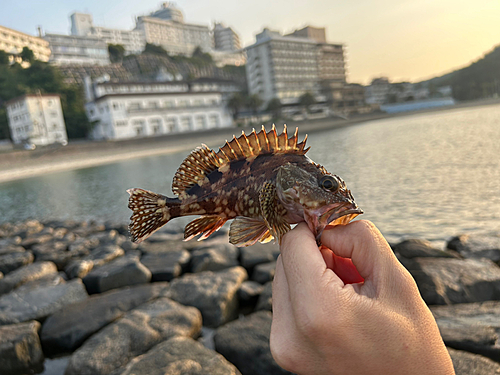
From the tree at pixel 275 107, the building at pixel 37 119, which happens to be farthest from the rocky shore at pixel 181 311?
the tree at pixel 275 107

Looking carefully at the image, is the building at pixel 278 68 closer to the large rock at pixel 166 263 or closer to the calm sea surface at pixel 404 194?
the calm sea surface at pixel 404 194

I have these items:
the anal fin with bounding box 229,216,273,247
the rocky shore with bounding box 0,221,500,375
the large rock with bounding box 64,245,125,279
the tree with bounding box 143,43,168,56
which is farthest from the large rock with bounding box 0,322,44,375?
the tree with bounding box 143,43,168,56

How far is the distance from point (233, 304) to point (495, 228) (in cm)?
928

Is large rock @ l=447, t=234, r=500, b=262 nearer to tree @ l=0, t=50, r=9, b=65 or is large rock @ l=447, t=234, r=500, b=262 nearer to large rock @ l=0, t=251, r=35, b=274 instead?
large rock @ l=0, t=251, r=35, b=274

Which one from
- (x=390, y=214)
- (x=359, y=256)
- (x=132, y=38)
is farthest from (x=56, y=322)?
(x=132, y=38)

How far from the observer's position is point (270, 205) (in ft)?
7.86

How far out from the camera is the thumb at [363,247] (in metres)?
1.73

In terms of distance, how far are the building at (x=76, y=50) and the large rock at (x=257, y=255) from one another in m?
141

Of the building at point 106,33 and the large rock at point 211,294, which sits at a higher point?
the building at point 106,33

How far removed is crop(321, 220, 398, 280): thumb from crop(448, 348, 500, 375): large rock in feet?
11.3

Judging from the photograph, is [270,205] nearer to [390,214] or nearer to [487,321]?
[487,321]

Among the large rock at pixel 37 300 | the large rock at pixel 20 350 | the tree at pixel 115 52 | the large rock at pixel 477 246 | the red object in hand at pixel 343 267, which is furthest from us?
the tree at pixel 115 52

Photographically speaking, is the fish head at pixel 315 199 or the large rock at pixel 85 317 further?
the large rock at pixel 85 317

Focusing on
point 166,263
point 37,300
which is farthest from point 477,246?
point 37,300
